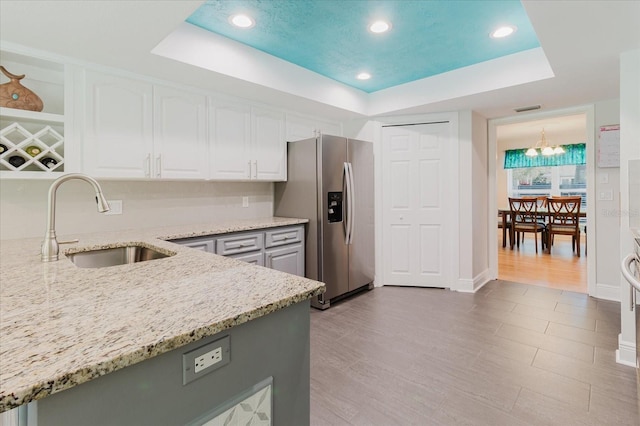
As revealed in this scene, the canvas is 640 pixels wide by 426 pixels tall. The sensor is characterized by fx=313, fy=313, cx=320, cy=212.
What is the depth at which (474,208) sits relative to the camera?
149 inches

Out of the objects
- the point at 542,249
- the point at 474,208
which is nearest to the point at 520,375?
the point at 474,208

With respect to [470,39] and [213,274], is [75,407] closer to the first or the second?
[213,274]

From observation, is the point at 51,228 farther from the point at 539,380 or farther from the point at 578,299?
the point at 578,299

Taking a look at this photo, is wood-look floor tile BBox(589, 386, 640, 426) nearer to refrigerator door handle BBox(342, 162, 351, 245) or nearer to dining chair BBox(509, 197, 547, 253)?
refrigerator door handle BBox(342, 162, 351, 245)

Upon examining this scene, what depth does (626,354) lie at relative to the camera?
212cm

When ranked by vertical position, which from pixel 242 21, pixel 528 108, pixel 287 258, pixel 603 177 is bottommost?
pixel 287 258

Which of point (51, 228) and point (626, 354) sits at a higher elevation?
point (51, 228)

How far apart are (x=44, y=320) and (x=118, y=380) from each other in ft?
0.96

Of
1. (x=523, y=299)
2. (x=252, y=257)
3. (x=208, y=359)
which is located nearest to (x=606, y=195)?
(x=523, y=299)

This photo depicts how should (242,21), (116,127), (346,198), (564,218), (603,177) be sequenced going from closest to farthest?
(242,21)
(116,127)
(603,177)
(346,198)
(564,218)

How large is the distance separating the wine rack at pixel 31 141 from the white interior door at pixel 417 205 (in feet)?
10.6

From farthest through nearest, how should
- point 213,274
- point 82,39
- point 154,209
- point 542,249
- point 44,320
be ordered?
point 542,249 < point 154,209 < point 82,39 < point 213,274 < point 44,320

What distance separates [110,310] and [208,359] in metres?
0.30

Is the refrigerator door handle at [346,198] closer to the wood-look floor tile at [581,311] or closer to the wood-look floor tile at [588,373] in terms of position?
the wood-look floor tile at [588,373]
